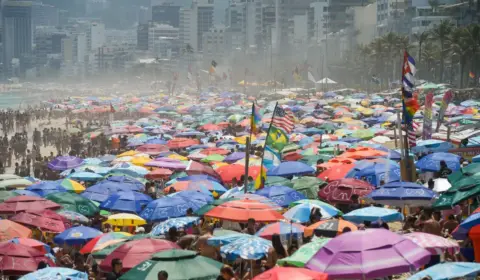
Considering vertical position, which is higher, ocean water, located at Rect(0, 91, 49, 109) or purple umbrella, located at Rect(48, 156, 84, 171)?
purple umbrella, located at Rect(48, 156, 84, 171)

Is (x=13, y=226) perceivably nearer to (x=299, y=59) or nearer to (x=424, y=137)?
(x=424, y=137)

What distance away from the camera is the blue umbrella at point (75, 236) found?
1509cm

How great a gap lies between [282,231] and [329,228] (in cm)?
67

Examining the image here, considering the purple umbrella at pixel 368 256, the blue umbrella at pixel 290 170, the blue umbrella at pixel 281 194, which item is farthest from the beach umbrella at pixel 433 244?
the blue umbrella at pixel 290 170

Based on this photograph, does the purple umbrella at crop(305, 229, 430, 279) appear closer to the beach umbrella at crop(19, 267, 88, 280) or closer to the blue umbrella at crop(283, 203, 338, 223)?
the beach umbrella at crop(19, 267, 88, 280)

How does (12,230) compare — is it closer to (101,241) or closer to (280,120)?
(101,241)

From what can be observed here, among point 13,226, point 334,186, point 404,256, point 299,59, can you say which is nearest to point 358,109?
point 334,186

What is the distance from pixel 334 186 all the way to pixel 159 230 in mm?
4475

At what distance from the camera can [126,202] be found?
18.5 metres

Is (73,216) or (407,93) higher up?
(407,93)

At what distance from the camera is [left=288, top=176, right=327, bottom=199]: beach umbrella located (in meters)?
19.0

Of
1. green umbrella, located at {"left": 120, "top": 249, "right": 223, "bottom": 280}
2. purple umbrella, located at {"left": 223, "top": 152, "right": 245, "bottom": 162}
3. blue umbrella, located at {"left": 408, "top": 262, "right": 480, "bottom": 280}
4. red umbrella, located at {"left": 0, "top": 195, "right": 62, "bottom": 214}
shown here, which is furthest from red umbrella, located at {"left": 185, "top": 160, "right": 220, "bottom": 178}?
blue umbrella, located at {"left": 408, "top": 262, "right": 480, "bottom": 280}

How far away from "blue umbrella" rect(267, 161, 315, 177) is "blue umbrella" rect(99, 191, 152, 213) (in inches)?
156

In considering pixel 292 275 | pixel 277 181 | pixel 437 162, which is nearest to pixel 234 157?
pixel 277 181
